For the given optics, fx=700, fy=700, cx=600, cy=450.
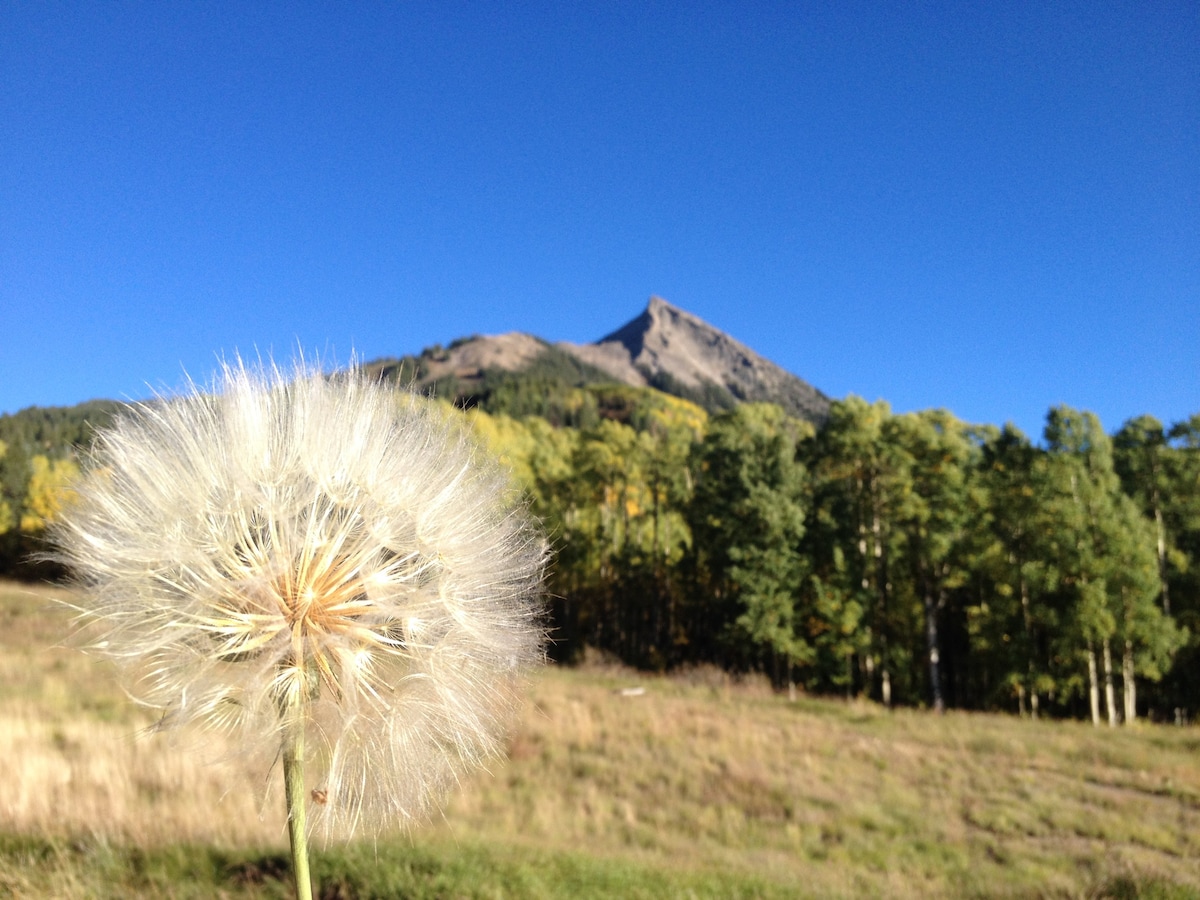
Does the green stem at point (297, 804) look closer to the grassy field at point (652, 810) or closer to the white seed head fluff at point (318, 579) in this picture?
the white seed head fluff at point (318, 579)

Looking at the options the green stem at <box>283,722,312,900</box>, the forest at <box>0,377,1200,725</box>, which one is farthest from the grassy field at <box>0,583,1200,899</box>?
the forest at <box>0,377,1200,725</box>

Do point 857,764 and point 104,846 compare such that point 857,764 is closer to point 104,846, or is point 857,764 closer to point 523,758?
point 523,758

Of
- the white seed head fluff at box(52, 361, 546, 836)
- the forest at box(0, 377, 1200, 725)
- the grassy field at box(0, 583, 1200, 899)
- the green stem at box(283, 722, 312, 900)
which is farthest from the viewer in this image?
the forest at box(0, 377, 1200, 725)

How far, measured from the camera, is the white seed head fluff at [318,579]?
6.97ft

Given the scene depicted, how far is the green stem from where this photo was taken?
5.87 ft

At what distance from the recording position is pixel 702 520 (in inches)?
1417

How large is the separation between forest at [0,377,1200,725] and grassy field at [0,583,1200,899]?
5261mm

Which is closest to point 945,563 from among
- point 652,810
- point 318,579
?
point 652,810

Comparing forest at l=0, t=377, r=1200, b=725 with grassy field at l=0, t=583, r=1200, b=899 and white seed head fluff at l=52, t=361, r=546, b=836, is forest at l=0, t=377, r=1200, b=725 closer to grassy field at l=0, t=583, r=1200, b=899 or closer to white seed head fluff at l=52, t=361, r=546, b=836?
grassy field at l=0, t=583, r=1200, b=899

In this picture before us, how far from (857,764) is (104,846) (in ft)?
45.3

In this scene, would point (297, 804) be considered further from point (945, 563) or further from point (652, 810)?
point (945, 563)

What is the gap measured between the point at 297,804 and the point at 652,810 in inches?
448

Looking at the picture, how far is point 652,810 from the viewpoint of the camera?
11.8 metres

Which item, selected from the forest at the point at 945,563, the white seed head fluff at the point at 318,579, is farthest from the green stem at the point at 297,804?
the forest at the point at 945,563
